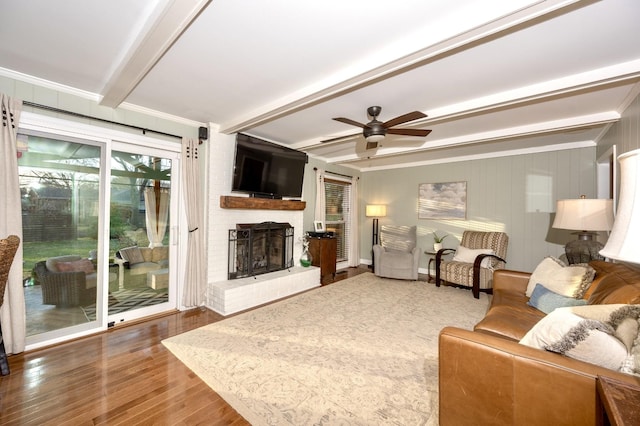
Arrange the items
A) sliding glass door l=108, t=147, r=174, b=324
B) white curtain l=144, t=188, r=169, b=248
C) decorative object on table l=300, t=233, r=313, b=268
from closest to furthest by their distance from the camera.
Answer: sliding glass door l=108, t=147, r=174, b=324 → white curtain l=144, t=188, r=169, b=248 → decorative object on table l=300, t=233, r=313, b=268

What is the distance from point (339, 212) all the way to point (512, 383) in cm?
509

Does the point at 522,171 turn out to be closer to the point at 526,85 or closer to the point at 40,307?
the point at 526,85

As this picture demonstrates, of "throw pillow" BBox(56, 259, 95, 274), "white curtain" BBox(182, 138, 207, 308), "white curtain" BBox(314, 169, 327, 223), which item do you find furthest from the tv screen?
"throw pillow" BBox(56, 259, 95, 274)

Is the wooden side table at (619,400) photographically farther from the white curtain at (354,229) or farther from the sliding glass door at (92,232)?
the white curtain at (354,229)

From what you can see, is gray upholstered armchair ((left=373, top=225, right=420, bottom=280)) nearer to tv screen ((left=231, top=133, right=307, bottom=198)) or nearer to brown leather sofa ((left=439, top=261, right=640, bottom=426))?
tv screen ((left=231, top=133, right=307, bottom=198))

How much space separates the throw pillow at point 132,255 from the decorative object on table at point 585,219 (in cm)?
479

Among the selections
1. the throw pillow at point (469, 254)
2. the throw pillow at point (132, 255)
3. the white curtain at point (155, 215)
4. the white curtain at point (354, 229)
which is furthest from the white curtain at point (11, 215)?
the throw pillow at point (469, 254)

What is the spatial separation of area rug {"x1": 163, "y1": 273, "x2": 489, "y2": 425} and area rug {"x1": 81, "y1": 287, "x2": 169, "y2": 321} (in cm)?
88

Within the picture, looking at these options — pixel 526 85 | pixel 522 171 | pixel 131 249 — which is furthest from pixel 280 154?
pixel 522 171

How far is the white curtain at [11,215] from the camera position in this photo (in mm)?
2180

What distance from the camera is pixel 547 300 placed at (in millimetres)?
2168

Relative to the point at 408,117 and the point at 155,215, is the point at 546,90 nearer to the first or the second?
the point at 408,117

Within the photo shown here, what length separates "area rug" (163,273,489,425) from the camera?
1.71m

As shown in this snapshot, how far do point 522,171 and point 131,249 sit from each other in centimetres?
612
